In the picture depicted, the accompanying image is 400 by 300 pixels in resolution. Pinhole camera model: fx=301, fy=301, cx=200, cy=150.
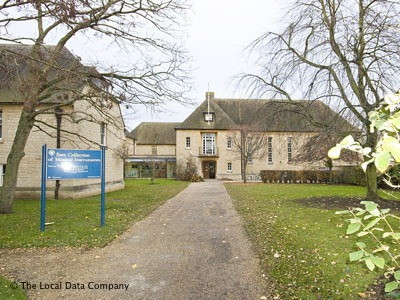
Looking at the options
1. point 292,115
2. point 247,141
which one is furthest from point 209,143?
point 292,115

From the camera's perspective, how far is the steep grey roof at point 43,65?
7.36 meters

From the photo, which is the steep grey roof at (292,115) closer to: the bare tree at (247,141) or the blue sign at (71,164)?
the blue sign at (71,164)

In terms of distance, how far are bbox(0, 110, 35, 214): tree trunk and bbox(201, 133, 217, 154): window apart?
28345 mm

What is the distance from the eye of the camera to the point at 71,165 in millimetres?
9414


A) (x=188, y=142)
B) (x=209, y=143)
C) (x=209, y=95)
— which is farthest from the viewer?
(x=209, y=95)

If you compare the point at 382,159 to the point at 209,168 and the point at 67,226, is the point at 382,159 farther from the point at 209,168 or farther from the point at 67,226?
the point at 209,168

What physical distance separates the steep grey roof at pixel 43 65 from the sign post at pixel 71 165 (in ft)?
7.15

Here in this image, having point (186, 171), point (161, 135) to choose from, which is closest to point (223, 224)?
point (186, 171)

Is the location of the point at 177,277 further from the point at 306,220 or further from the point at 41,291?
the point at 306,220

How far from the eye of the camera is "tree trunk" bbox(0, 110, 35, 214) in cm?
1186

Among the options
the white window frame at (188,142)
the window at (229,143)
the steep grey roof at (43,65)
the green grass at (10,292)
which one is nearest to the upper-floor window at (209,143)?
the window at (229,143)

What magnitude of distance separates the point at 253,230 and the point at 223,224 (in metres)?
1.32

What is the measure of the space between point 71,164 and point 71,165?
3cm

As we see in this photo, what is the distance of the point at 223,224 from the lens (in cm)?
964
